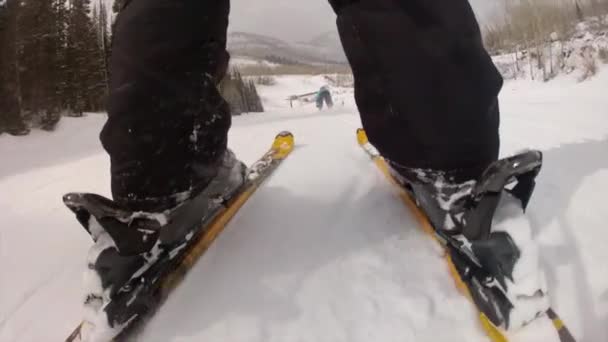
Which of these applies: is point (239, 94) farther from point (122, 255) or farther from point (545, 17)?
point (122, 255)

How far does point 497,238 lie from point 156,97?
411 millimetres


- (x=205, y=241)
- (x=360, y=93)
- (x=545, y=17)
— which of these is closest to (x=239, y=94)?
(x=545, y=17)

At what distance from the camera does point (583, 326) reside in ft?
1.30

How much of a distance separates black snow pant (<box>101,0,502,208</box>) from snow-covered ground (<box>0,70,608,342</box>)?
5.5 inches

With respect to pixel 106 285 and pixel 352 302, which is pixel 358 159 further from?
pixel 106 285

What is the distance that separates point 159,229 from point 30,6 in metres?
3.02

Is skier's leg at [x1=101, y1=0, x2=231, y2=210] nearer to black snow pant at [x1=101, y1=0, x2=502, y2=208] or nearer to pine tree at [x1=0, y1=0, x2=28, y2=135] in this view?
black snow pant at [x1=101, y1=0, x2=502, y2=208]

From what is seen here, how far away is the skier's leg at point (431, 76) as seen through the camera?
426 millimetres

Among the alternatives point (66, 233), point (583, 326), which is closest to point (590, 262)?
point (583, 326)

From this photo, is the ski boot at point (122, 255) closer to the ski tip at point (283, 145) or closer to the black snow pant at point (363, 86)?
the black snow pant at point (363, 86)

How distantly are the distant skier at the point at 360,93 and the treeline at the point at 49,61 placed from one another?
2.35 meters

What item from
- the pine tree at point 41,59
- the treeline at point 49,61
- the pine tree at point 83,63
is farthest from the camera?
the pine tree at point 83,63

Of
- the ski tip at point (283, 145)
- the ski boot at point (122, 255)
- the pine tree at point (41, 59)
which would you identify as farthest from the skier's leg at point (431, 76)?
the pine tree at point (41, 59)

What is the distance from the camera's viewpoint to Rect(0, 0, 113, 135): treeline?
8.28 ft
